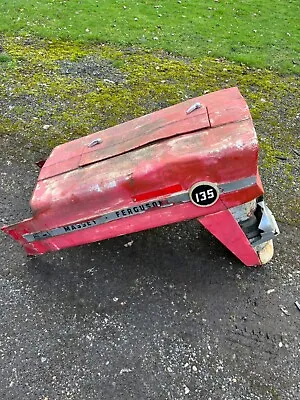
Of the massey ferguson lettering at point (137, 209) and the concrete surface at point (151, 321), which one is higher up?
the massey ferguson lettering at point (137, 209)

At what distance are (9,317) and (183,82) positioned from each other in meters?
3.68

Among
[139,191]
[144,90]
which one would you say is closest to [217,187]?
[139,191]

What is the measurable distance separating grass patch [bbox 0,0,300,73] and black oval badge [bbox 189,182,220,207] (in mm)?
3566

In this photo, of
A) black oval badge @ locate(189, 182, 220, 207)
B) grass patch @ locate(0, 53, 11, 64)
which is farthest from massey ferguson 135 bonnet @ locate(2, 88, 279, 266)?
grass patch @ locate(0, 53, 11, 64)

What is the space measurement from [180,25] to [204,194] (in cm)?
471

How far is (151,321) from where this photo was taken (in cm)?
348

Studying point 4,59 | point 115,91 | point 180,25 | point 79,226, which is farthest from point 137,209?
point 180,25

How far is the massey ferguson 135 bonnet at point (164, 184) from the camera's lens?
314cm

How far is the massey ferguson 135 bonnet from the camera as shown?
10.3ft

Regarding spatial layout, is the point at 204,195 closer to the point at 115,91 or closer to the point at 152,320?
the point at 152,320

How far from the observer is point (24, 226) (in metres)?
3.57

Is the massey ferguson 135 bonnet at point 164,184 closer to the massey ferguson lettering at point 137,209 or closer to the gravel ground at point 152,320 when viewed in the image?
the massey ferguson lettering at point 137,209

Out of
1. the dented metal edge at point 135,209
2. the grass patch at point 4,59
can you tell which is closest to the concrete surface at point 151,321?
the dented metal edge at point 135,209

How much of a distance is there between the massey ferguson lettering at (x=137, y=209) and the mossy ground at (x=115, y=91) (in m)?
1.57
